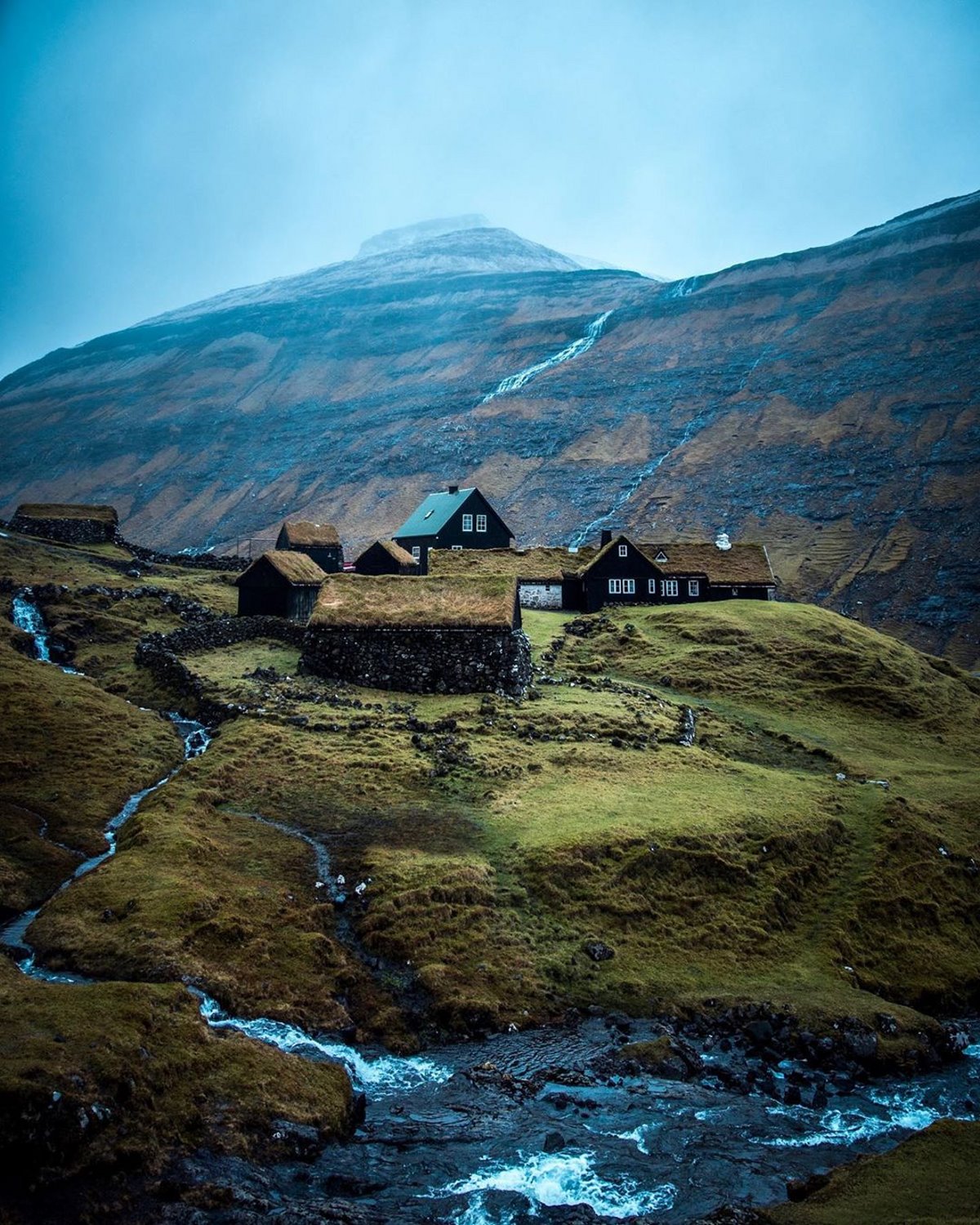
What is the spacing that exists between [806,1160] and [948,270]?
198814 mm

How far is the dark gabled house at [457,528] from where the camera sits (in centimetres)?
8331

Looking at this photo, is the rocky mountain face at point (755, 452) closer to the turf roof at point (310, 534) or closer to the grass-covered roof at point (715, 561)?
the grass-covered roof at point (715, 561)

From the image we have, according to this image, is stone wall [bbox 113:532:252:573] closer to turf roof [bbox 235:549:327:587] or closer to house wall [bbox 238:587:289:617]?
turf roof [bbox 235:549:327:587]

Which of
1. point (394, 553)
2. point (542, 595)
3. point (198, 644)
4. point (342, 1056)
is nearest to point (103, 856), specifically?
point (342, 1056)

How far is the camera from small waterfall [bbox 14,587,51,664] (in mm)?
42584

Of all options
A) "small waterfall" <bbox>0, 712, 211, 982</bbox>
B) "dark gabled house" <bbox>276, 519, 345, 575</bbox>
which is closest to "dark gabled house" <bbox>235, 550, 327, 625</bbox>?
"small waterfall" <bbox>0, 712, 211, 982</bbox>

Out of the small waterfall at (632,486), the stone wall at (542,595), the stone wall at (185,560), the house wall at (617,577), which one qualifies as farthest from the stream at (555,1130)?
the small waterfall at (632,486)

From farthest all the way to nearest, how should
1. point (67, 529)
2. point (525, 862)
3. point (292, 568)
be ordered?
point (67, 529) → point (292, 568) → point (525, 862)

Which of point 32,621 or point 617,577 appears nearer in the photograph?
point 32,621

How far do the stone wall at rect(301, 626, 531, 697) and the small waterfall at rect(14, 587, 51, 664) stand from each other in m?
14.2

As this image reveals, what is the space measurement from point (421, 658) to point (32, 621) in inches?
914

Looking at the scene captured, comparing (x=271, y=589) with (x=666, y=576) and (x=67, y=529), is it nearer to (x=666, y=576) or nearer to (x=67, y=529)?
(x=67, y=529)

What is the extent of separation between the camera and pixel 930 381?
146625 mm

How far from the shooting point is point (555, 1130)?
1523cm
